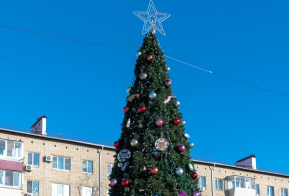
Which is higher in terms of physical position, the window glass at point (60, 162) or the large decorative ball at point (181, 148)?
the window glass at point (60, 162)

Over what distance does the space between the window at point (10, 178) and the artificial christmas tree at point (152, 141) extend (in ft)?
56.0

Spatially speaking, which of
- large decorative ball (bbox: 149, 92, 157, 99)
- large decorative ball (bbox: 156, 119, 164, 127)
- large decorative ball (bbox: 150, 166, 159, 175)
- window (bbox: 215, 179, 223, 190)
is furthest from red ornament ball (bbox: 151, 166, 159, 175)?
window (bbox: 215, 179, 223, 190)

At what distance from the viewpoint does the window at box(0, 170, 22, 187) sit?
3259cm

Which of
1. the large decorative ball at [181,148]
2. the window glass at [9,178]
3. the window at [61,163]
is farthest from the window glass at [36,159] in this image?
the large decorative ball at [181,148]

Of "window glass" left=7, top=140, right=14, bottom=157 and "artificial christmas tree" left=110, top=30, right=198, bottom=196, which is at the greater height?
"window glass" left=7, top=140, right=14, bottom=157

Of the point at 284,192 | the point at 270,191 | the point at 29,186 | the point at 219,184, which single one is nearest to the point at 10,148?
the point at 29,186

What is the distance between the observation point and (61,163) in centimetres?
3625

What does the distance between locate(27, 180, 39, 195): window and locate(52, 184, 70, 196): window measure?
46.0 inches

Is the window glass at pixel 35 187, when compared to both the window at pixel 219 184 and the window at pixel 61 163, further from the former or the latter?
the window at pixel 219 184

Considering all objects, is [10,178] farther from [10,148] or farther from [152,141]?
[152,141]

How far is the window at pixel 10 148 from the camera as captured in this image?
111 feet

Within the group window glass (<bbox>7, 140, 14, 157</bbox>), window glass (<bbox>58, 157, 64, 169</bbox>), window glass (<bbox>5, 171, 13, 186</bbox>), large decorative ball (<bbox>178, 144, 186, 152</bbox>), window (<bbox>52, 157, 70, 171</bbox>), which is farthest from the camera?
window glass (<bbox>58, 157, 64, 169</bbox>)

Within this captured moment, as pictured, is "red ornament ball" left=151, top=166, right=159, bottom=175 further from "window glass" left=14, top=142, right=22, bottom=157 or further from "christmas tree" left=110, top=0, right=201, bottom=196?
"window glass" left=14, top=142, right=22, bottom=157

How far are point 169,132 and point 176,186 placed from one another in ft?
5.60
